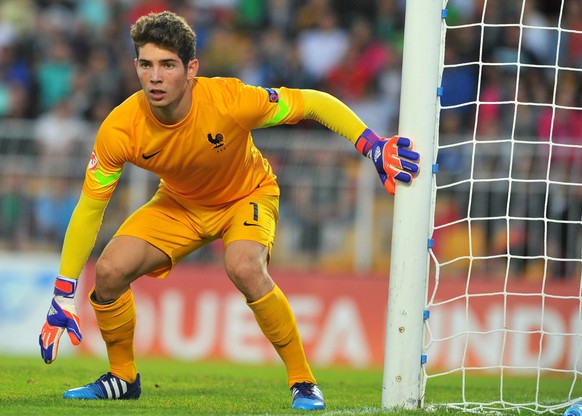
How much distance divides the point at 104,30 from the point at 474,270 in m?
6.25

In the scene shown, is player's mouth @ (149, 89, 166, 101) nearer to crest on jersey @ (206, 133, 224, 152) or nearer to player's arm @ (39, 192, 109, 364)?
crest on jersey @ (206, 133, 224, 152)

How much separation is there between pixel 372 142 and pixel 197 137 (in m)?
0.98

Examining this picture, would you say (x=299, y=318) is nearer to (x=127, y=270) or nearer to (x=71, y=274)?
(x=127, y=270)

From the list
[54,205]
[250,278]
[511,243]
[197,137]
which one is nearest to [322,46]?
[54,205]

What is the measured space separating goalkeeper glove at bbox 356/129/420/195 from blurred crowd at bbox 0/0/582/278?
561cm

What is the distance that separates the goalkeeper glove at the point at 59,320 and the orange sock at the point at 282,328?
3.20 ft

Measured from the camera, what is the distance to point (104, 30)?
15.2 meters

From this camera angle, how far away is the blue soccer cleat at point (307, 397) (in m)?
6.21

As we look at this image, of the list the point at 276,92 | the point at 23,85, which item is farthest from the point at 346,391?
the point at 23,85

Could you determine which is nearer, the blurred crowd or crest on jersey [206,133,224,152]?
crest on jersey [206,133,224,152]

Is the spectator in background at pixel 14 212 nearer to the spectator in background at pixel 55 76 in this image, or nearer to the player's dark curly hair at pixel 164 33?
the spectator in background at pixel 55 76

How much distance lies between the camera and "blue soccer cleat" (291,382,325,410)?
6215 mm

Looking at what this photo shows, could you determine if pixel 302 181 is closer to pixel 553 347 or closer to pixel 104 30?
pixel 553 347

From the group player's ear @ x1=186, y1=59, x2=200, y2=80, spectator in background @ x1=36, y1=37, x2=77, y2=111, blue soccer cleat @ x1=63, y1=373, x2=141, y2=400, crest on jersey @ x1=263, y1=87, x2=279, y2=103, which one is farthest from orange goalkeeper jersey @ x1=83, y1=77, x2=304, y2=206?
spectator in background @ x1=36, y1=37, x2=77, y2=111
